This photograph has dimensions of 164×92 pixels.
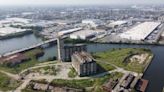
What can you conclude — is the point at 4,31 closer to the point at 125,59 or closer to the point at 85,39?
the point at 85,39

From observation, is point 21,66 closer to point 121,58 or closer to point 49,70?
point 49,70

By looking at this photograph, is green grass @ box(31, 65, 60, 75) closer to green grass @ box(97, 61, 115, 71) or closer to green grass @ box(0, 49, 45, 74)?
green grass @ box(0, 49, 45, 74)

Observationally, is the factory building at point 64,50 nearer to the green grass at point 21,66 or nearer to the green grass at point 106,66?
the green grass at point 21,66

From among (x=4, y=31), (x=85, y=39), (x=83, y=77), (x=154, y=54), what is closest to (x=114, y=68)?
(x=83, y=77)

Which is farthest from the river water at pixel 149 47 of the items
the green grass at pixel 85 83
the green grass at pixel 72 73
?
the green grass at pixel 72 73

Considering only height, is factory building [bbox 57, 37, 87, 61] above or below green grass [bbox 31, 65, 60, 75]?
above

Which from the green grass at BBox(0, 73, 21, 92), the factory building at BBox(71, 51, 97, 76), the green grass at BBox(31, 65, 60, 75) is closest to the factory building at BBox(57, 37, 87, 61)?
the green grass at BBox(31, 65, 60, 75)
